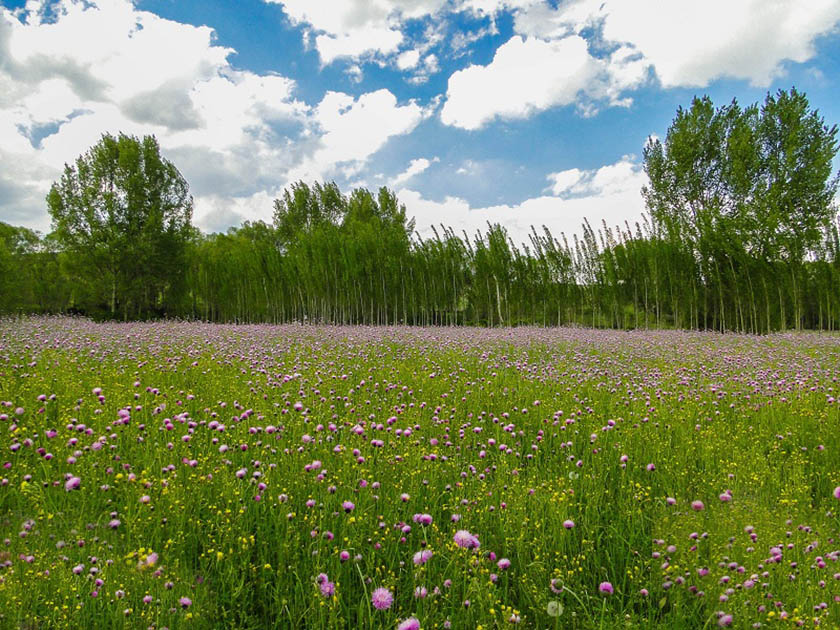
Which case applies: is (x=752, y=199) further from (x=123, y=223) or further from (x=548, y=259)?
(x=123, y=223)

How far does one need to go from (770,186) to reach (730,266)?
734cm

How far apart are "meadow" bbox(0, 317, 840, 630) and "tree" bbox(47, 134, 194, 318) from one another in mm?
32537

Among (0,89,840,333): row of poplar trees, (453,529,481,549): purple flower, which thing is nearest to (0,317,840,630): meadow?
(453,529,481,549): purple flower

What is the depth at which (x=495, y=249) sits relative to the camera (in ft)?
114

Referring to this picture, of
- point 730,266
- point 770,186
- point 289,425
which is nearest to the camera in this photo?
point 289,425

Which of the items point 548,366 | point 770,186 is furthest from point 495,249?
point 548,366

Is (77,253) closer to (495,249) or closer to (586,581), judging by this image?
(495,249)

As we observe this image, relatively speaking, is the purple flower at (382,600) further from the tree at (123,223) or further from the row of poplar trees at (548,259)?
the tree at (123,223)

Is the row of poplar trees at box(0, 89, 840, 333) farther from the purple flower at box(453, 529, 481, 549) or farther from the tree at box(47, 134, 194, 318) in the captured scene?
the purple flower at box(453, 529, 481, 549)

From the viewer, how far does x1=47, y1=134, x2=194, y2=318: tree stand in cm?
3183

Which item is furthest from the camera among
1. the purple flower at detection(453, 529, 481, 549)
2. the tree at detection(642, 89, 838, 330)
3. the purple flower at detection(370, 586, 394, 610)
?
the tree at detection(642, 89, 838, 330)

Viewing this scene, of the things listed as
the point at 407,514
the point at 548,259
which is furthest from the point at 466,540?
the point at 548,259

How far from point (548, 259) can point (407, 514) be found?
112 feet

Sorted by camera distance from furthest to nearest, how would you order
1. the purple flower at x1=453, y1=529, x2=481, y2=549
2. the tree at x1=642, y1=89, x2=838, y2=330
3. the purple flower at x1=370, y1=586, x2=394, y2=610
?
the tree at x1=642, y1=89, x2=838, y2=330, the purple flower at x1=453, y1=529, x2=481, y2=549, the purple flower at x1=370, y1=586, x2=394, y2=610
